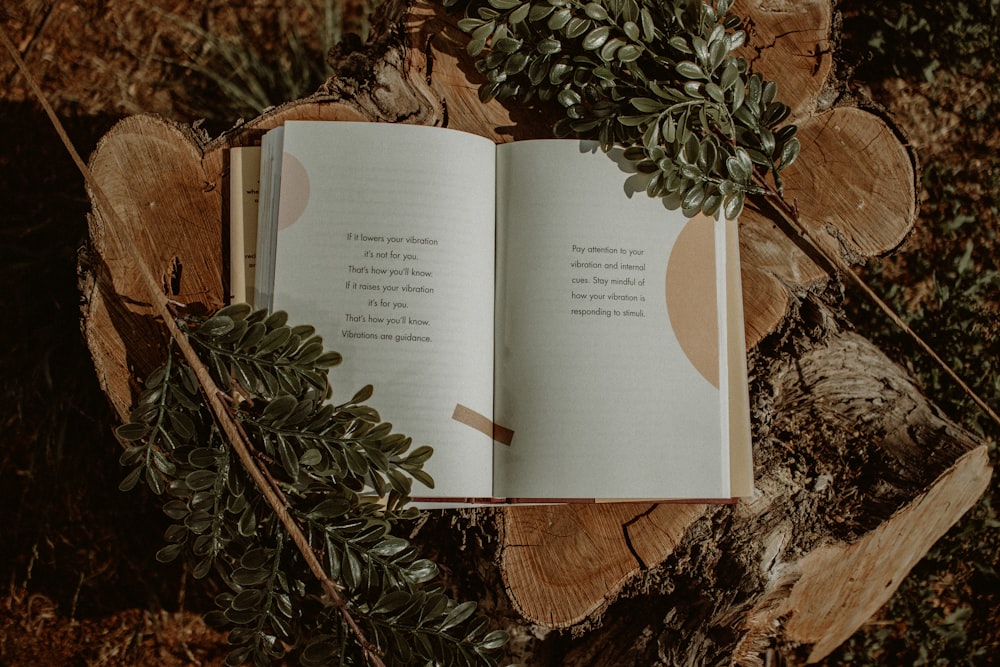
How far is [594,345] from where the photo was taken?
126cm

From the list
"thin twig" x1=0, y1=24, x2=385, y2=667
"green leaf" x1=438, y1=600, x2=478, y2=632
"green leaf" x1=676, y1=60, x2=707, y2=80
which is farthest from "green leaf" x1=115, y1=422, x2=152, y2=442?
"green leaf" x1=676, y1=60, x2=707, y2=80

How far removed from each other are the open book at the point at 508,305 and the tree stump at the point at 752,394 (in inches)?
3.6

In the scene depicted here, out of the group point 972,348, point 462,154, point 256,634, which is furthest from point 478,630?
point 972,348

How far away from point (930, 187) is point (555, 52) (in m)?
1.46

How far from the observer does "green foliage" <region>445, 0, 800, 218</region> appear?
1.26 m

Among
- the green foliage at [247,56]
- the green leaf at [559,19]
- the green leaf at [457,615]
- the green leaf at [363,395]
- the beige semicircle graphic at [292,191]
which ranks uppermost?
the green foliage at [247,56]

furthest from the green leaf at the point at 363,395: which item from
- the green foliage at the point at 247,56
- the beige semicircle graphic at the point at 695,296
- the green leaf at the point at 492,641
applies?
the green foliage at the point at 247,56

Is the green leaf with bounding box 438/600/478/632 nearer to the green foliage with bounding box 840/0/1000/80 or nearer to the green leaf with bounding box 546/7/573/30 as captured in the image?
the green leaf with bounding box 546/7/573/30

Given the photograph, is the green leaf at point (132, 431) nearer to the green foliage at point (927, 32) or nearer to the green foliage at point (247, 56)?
the green foliage at point (247, 56)

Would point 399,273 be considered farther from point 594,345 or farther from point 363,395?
point 594,345

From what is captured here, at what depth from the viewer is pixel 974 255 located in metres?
2.10

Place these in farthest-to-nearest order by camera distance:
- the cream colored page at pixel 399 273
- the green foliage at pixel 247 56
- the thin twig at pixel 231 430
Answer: the green foliage at pixel 247 56, the cream colored page at pixel 399 273, the thin twig at pixel 231 430

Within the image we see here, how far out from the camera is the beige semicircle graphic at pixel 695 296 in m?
1.29

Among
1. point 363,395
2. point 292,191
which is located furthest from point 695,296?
point 292,191
